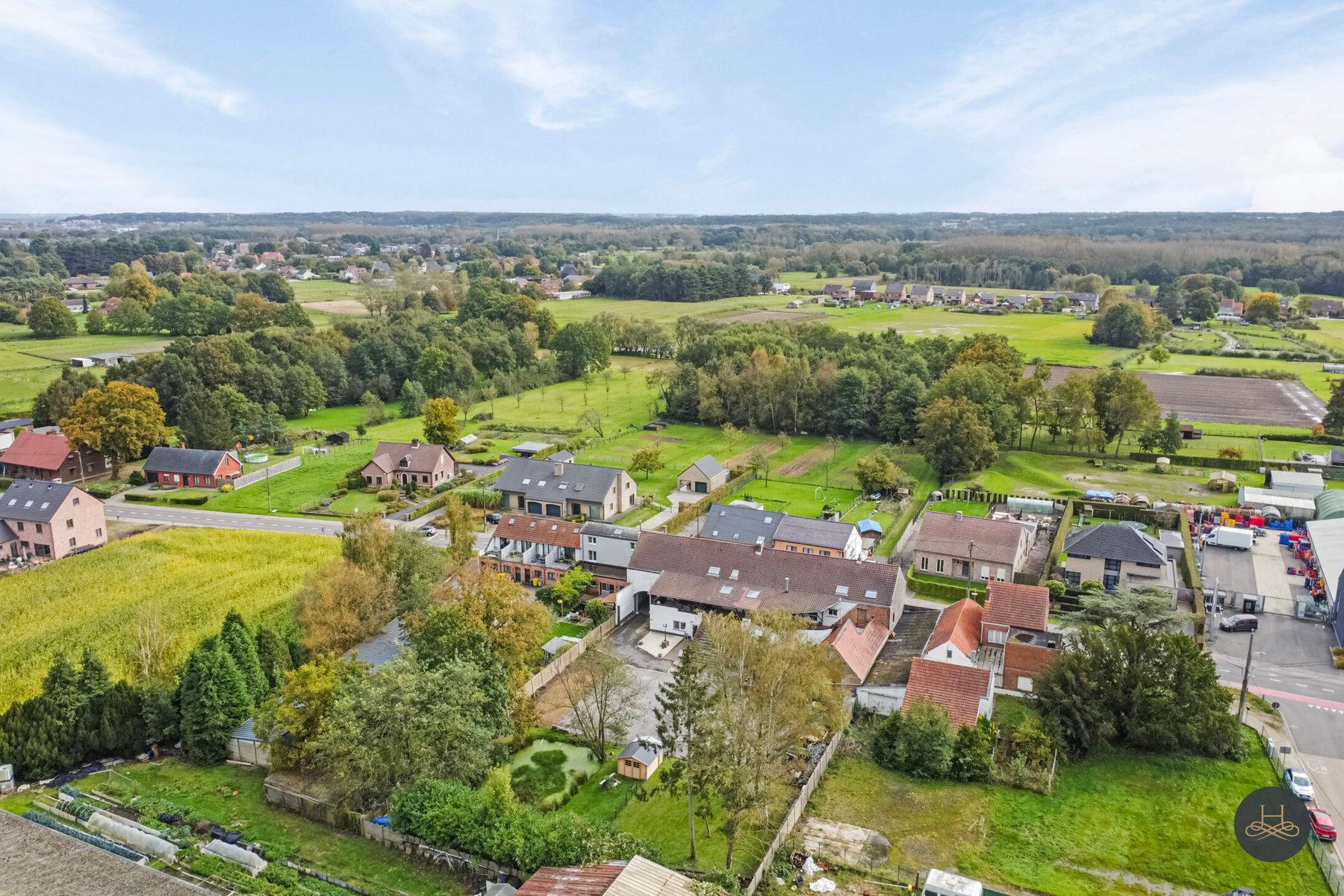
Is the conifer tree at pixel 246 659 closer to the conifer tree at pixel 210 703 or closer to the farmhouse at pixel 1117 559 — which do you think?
the conifer tree at pixel 210 703

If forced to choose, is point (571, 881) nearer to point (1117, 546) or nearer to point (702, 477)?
point (1117, 546)

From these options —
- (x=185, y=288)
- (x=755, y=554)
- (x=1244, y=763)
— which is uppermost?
(x=185, y=288)

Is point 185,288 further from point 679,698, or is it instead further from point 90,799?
point 679,698

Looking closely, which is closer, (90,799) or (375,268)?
(90,799)

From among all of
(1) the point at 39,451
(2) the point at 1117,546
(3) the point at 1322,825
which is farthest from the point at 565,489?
(3) the point at 1322,825

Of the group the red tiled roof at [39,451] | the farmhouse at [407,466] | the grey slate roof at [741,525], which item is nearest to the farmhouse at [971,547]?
the grey slate roof at [741,525]

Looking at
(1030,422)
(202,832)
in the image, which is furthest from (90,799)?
(1030,422)
